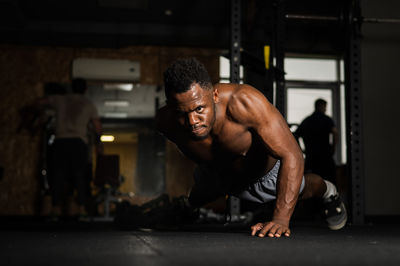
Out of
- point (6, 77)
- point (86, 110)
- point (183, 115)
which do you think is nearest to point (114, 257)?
point (183, 115)

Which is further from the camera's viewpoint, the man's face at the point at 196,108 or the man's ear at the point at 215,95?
the man's ear at the point at 215,95

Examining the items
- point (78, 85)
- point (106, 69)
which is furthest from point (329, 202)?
point (106, 69)

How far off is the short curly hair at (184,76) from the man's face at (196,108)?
2 centimetres

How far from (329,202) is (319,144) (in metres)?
1.94

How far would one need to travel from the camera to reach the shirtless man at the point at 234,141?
5.55 feet

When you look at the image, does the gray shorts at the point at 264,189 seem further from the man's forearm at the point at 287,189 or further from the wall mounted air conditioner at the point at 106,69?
the wall mounted air conditioner at the point at 106,69

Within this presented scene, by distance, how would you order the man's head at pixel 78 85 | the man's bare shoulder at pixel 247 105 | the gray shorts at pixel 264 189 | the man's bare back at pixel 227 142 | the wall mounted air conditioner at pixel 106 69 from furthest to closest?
the wall mounted air conditioner at pixel 106 69 → the man's head at pixel 78 85 → the gray shorts at pixel 264 189 → the man's bare back at pixel 227 142 → the man's bare shoulder at pixel 247 105

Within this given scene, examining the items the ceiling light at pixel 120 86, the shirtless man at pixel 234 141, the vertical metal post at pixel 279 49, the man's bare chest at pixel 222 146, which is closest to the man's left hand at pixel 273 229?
the shirtless man at pixel 234 141

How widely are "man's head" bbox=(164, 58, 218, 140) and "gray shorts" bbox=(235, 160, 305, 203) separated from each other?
1.78 ft

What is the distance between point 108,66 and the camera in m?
5.77

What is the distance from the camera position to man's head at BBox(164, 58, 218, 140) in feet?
5.41

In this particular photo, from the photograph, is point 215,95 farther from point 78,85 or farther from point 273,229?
point 78,85

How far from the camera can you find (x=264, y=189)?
7.25ft

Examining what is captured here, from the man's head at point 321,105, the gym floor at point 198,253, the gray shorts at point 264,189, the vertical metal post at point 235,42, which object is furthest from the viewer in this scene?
the man's head at point 321,105
